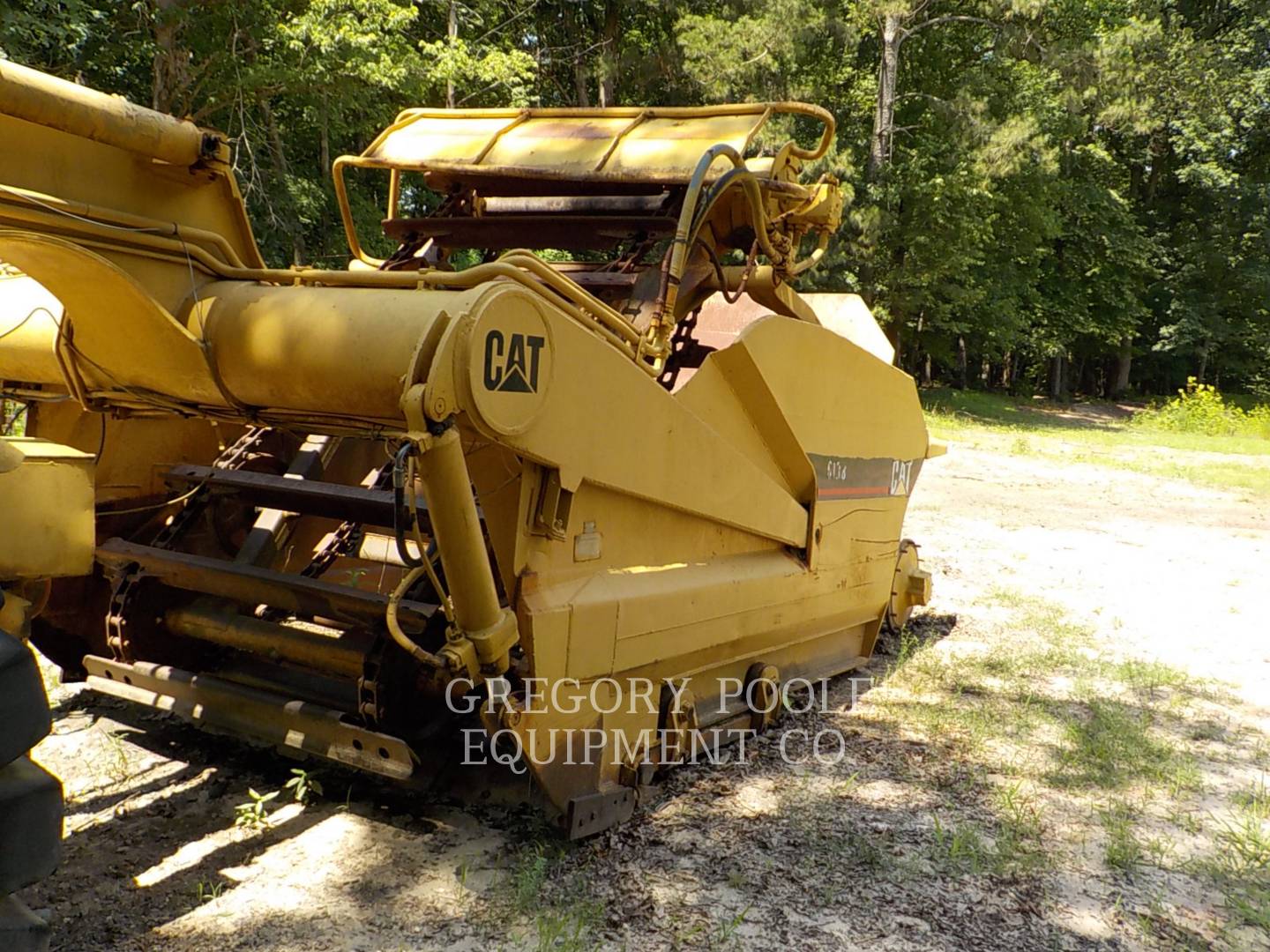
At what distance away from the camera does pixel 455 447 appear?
8.14ft

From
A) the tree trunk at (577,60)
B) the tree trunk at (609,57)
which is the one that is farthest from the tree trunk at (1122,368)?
the tree trunk at (577,60)

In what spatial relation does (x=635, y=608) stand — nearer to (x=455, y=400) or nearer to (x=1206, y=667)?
(x=455, y=400)

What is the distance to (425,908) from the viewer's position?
2904mm

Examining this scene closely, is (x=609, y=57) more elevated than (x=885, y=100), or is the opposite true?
(x=609, y=57)

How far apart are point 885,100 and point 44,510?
22.8 metres

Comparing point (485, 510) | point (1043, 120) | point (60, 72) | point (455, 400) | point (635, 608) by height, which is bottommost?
point (635, 608)

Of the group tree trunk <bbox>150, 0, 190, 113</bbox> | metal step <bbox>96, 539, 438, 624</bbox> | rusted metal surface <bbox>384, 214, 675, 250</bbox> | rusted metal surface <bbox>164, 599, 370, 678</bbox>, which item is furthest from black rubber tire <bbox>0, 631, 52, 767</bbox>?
tree trunk <bbox>150, 0, 190, 113</bbox>

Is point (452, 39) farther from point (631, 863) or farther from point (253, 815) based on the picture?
point (631, 863)

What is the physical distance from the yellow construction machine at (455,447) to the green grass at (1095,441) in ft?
40.2

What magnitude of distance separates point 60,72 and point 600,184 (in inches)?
428

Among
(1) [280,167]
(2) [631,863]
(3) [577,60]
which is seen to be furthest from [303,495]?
(3) [577,60]

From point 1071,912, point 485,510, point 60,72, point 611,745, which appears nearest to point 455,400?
point 485,510

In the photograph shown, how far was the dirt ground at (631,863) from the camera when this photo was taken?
2.84 meters

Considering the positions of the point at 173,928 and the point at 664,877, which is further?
the point at 664,877
